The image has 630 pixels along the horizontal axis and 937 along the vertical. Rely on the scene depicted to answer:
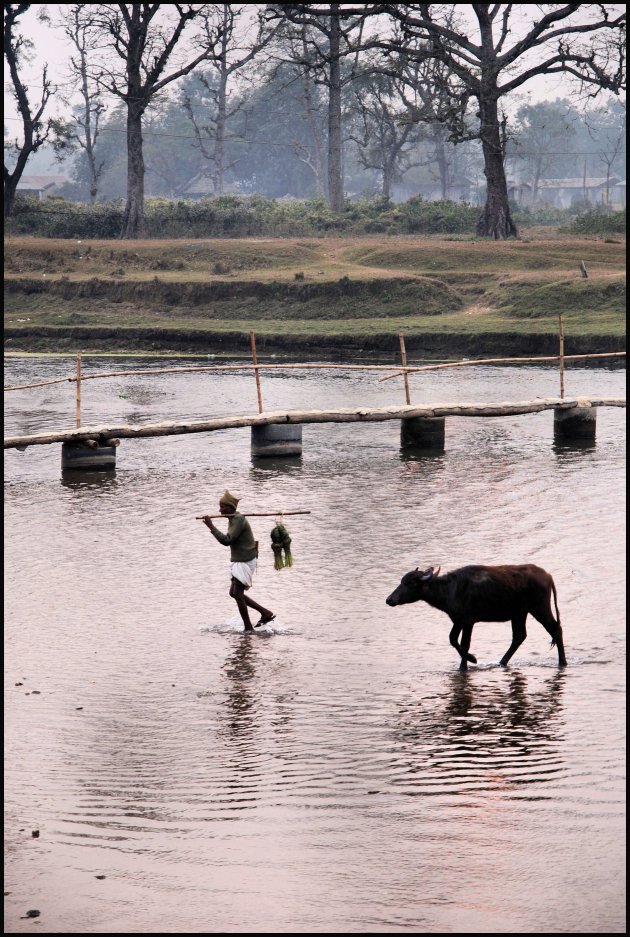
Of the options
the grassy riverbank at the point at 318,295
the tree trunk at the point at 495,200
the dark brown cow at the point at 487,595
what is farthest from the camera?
the tree trunk at the point at 495,200

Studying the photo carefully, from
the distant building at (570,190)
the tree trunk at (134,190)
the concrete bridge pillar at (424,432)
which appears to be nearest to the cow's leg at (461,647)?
the concrete bridge pillar at (424,432)

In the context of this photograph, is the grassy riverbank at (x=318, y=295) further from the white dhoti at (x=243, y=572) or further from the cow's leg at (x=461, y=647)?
the cow's leg at (x=461, y=647)

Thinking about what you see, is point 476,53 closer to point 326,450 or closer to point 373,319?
point 373,319

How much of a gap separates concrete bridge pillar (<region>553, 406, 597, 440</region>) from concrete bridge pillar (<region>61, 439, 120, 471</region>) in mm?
8104

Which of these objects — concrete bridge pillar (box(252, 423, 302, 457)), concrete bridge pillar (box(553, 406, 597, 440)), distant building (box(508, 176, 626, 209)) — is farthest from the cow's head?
distant building (box(508, 176, 626, 209))

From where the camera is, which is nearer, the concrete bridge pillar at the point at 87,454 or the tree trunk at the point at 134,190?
the concrete bridge pillar at the point at 87,454

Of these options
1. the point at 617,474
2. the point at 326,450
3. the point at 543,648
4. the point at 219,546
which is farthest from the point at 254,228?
the point at 543,648

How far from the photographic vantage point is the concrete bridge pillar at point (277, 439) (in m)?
21.4

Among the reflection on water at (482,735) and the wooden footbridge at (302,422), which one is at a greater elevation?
the wooden footbridge at (302,422)

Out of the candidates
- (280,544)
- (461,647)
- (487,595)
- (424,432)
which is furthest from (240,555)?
(424,432)

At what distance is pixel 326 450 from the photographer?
23047 mm

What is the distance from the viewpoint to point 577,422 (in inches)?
901

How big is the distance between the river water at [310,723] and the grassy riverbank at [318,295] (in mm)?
18633

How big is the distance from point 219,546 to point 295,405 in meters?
13.7
